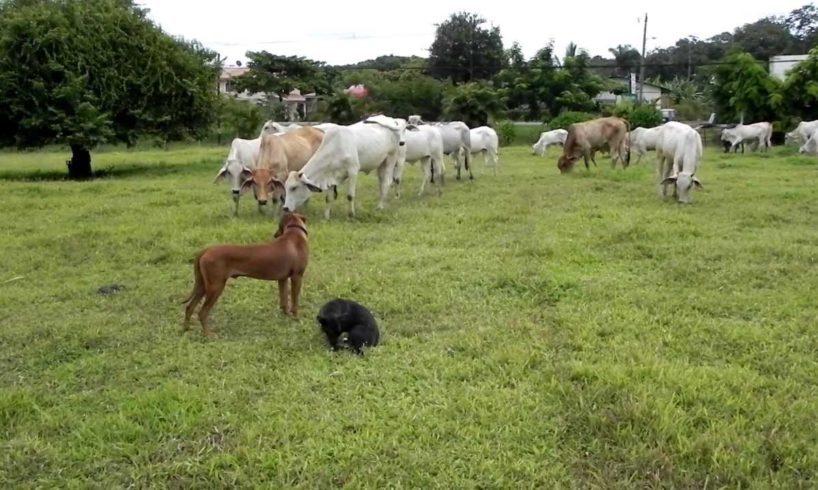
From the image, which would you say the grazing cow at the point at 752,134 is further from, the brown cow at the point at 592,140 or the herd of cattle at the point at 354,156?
the herd of cattle at the point at 354,156

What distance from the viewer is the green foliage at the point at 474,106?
96.1ft

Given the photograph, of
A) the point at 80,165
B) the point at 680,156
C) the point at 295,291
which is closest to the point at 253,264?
the point at 295,291

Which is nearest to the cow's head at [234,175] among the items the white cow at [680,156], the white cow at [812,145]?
the white cow at [680,156]

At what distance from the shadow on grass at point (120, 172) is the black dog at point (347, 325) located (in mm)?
12626

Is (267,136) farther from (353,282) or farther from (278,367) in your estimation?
(278,367)

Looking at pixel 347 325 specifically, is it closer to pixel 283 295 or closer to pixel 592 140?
pixel 283 295

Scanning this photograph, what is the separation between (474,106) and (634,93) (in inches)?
602

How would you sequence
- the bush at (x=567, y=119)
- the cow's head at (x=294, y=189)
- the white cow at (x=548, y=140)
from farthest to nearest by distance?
the bush at (x=567, y=119)
the white cow at (x=548, y=140)
the cow's head at (x=294, y=189)

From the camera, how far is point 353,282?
19.5 feet

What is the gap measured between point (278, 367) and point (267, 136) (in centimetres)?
648

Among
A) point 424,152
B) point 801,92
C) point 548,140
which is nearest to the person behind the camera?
point 424,152

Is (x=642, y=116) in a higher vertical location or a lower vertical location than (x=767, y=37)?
lower

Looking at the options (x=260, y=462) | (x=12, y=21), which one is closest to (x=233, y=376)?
(x=260, y=462)

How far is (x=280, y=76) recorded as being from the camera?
35625mm
